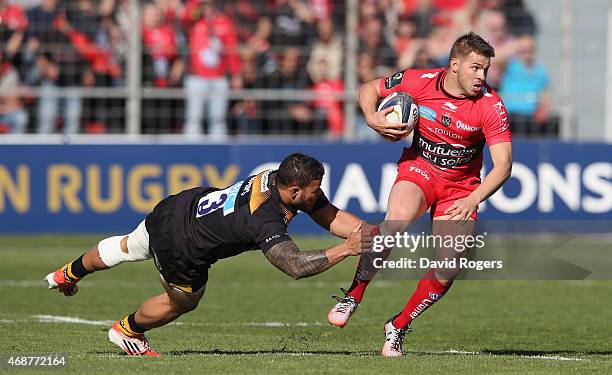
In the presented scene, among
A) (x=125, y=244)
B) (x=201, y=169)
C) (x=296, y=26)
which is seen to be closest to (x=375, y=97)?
(x=125, y=244)

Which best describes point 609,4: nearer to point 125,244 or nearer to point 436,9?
point 436,9

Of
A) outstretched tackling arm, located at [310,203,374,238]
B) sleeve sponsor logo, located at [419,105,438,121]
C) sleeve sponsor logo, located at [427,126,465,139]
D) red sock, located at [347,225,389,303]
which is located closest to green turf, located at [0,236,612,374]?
red sock, located at [347,225,389,303]

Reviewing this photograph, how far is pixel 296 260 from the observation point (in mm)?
8039

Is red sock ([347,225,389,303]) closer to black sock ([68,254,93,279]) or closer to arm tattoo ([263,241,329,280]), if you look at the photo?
A: arm tattoo ([263,241,329,280])

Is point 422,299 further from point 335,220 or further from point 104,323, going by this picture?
point 104,323

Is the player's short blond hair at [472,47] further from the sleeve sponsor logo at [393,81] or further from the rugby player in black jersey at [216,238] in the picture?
the rugby player in black jersey at [216,238]

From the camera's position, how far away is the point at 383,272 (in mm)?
9711

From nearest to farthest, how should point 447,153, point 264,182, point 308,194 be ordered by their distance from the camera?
point 308,194
point 264,182
point 447,153

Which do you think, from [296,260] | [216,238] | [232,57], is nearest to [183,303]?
[216,238]

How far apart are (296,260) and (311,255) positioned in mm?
106

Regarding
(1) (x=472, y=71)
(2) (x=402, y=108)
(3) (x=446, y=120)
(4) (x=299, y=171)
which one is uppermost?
(1) (x=472, y=71)

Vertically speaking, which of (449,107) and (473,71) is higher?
(473,71)

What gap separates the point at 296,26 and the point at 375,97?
1128 cm

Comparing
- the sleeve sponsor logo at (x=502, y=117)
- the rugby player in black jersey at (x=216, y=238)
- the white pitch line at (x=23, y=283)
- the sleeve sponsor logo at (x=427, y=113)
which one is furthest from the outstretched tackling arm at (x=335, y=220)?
the white pitch line at (x=23, y=283)
